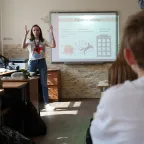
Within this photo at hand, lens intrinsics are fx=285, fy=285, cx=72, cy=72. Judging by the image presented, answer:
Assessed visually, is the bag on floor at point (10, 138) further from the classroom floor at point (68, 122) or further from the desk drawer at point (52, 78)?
the desk drawer at point (52, 78)

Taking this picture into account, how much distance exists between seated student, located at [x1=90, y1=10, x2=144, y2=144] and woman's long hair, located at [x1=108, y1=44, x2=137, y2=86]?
0.15 metres

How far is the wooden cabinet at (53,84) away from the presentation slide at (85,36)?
46 centimetres

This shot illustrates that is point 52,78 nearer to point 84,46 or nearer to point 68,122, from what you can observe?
point 84,46

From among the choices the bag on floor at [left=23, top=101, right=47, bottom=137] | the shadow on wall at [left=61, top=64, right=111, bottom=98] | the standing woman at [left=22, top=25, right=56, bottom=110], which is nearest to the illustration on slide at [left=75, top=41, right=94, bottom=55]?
the shadow on wall at [left=61, top=64, right=111, bottom=98]

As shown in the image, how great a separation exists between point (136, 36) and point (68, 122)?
3.59m

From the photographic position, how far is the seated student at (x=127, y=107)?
596mm

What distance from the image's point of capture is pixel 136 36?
0.62 metres

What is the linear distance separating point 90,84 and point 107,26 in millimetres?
1335

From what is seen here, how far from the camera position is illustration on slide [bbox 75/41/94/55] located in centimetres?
628

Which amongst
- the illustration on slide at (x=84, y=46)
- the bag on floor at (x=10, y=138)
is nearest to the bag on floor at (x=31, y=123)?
the bag on floor at (x=10, y=138)

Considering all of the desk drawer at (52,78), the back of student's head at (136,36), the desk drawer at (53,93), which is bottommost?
the desk drawer at (53,93)

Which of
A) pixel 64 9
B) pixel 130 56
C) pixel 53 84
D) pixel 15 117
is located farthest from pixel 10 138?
pixel 64 9

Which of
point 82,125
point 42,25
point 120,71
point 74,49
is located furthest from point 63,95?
point 120,71

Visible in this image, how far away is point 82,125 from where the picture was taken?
3.93 metres
